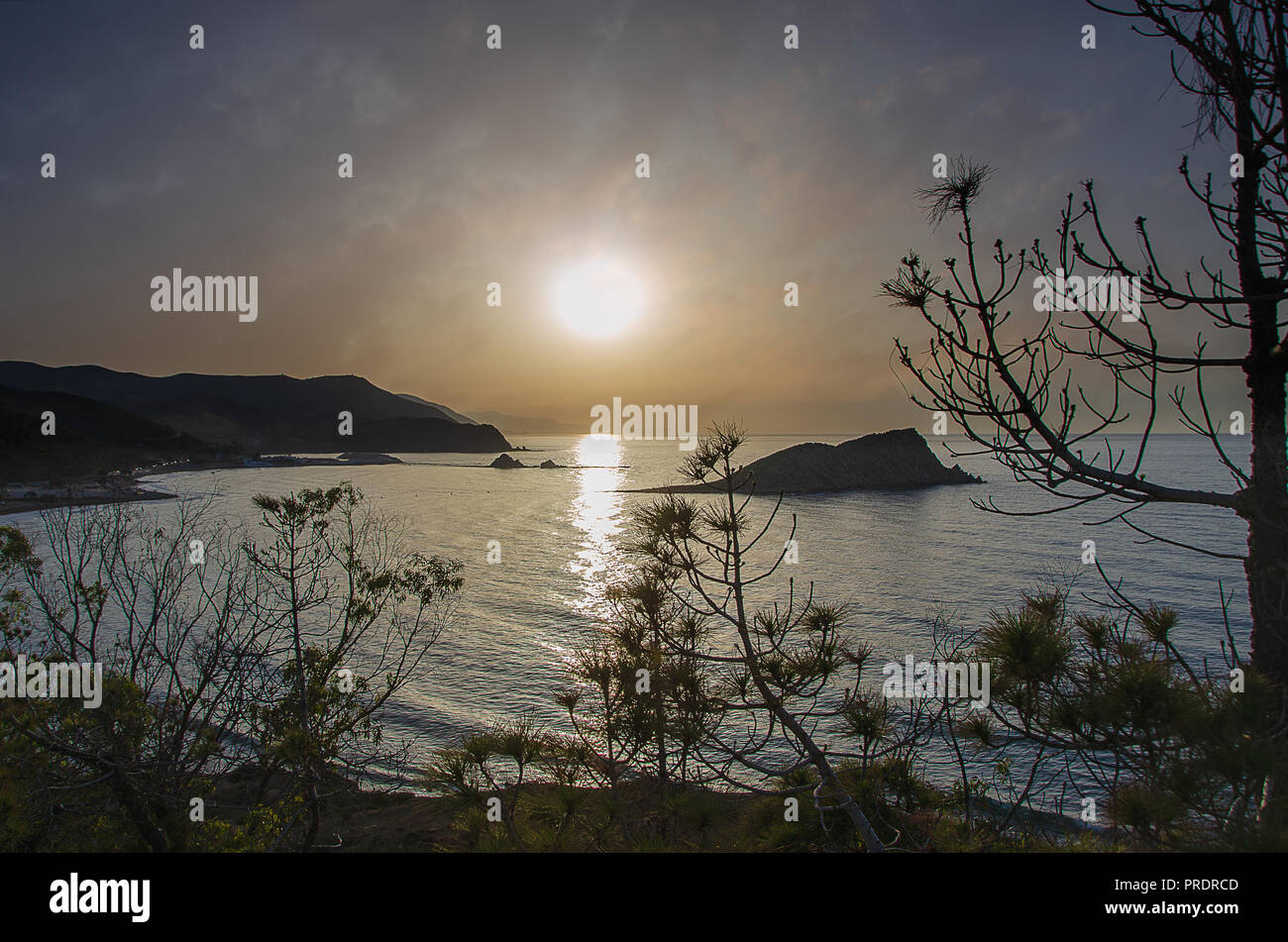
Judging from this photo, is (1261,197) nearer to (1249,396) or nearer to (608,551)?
(1249,396)

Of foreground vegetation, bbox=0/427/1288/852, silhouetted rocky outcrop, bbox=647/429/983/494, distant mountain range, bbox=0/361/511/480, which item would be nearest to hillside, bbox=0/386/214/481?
distant mountain range, bbox=0/361/511/480

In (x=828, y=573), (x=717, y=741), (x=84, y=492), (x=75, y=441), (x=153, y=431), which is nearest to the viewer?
(x=717, y=741)

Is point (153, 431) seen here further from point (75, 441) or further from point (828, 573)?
point (828, 573)

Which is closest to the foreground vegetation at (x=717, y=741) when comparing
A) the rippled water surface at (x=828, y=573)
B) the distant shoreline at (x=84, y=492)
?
the rippled water surface at (x=828, y=573)

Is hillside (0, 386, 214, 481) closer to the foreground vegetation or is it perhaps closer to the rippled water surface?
the rippled water surface

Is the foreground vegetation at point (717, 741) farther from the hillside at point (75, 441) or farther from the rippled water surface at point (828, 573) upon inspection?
the hillside at point (75, 441)

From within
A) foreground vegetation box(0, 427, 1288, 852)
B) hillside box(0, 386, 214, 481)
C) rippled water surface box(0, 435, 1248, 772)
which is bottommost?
rippled water surface box(0, 435, 1248, 772)

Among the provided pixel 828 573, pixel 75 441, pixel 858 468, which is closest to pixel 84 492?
pixel 75 441

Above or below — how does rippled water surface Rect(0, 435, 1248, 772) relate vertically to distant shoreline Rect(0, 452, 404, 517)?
below

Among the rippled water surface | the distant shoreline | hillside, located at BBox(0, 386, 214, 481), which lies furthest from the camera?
hillside, located at BBox(0, 386, 214, 481)
